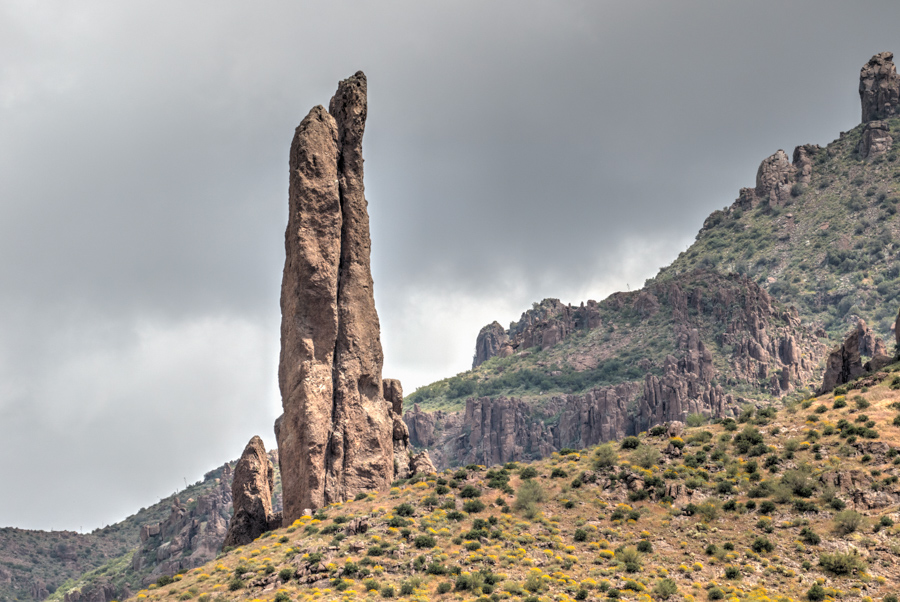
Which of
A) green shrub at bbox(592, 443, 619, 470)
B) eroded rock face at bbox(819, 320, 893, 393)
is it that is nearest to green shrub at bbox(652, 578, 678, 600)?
green shrub at bbox(592, 443, 619, 470)

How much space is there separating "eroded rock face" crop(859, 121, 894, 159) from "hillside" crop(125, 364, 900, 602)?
165 metres

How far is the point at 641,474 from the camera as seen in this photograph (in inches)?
1822

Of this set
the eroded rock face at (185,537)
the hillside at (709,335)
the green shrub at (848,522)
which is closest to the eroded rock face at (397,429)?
the green shrub at (848,522)

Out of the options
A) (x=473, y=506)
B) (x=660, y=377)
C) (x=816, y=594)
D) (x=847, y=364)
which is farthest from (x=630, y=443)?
(x=660, y=377)

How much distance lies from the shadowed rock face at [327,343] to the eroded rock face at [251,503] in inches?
123

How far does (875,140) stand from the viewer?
194 meters

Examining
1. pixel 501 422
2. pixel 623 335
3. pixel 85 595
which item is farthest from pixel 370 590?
pixel 623 335

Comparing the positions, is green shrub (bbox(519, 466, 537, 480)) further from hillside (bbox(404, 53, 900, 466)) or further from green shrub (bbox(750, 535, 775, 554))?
hillside (bbox(404, 53, 900, 466))

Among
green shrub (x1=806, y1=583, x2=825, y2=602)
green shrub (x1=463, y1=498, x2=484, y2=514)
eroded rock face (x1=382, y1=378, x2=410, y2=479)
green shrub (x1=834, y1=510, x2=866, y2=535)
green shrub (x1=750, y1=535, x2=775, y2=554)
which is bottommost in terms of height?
green shrub (x1=806, y1=583, x2=825, y2=602)

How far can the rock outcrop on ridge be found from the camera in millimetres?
44438

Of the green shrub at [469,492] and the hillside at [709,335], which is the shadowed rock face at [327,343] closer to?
the green shrub at [469,492]

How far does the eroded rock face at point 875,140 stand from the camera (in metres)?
193

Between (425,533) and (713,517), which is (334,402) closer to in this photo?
(425,533)

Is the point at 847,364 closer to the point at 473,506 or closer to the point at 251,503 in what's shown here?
the point at 473,506
